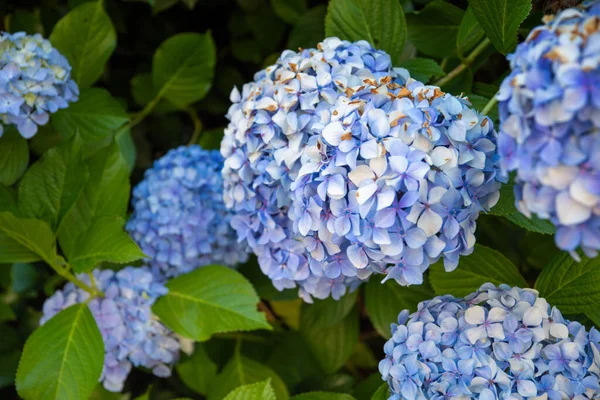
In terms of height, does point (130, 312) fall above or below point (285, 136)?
below

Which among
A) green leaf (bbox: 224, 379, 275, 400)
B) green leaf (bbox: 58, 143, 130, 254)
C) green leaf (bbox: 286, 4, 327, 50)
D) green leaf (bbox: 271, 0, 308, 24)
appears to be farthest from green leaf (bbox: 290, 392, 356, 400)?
green leaf (bbox: 271, 0, 308, 24)

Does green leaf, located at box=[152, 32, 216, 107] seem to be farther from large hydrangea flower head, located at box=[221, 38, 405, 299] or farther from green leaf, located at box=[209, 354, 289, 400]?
green leaf, located at box=[209, 354, 289, 400]

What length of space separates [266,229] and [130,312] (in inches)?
17.4

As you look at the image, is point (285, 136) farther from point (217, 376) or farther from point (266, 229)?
point (217, 376)

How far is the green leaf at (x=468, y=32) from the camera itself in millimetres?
1194

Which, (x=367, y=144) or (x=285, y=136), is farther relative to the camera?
(x=285, y=136)

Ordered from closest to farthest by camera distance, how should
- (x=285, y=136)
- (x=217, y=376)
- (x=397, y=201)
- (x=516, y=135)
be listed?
1. (x=516, y=135)
2. (x=397, y=201)
3. (x=285, y=136)
4. (x=217, y=376)

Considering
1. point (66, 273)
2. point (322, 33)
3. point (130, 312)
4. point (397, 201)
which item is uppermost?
point (397, 201)

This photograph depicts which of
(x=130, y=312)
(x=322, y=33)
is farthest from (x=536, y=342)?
(x=322, y=33)

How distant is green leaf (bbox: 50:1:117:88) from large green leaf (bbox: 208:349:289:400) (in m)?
0.83

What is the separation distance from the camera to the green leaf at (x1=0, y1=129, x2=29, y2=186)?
1.39 meters

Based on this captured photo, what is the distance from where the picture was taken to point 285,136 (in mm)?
1101

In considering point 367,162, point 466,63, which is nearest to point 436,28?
point 466,63

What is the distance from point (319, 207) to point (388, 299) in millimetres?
590
